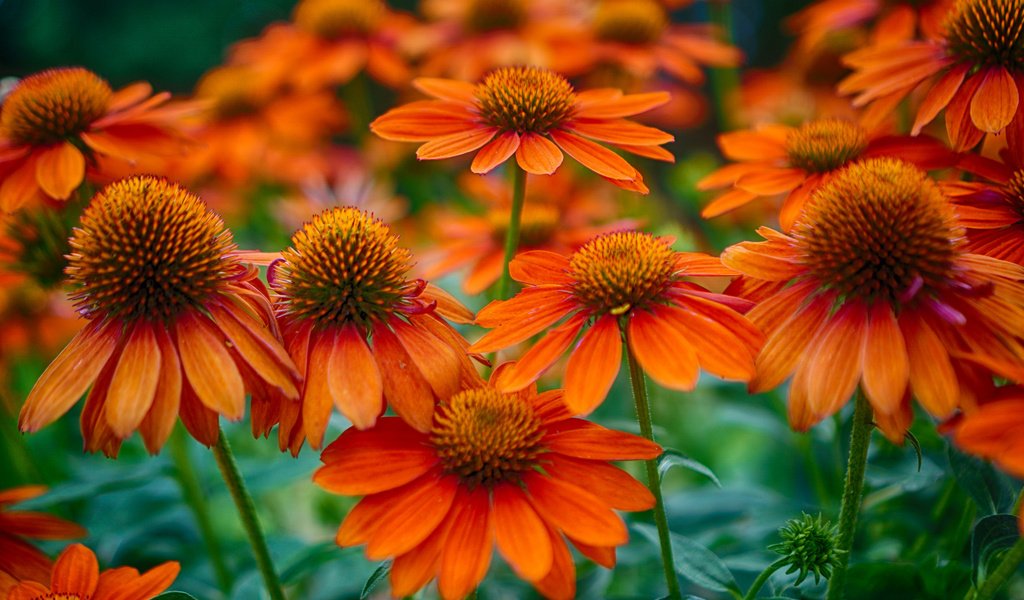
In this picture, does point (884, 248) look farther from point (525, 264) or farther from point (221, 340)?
point (221, 340)

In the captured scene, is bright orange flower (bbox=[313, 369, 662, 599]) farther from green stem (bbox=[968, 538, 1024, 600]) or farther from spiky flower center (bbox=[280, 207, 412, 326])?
green stem (bbox=[968, 538, 1024, 600])

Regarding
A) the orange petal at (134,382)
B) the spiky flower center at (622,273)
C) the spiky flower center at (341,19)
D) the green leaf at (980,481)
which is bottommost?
the green leaf at (980,481)

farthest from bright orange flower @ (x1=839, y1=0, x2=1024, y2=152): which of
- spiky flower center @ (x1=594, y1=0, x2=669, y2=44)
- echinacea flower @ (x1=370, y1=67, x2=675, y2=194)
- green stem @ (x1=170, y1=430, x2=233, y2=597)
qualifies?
green stem @ (x1=170, y1=430, x2=233, y2=597)

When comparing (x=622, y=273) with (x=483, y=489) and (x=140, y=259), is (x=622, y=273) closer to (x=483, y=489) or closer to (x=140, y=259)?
(x=483, y=489)

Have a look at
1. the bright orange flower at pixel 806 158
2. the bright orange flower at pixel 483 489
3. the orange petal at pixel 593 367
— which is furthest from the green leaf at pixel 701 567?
the bright orange flower at pixel 806 158

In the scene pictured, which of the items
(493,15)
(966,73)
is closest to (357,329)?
(966,73)

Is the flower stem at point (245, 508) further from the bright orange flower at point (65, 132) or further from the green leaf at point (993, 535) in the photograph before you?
the green leaf at point (993, 535)

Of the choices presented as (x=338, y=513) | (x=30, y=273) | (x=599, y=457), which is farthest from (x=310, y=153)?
(x=599, y=457)
